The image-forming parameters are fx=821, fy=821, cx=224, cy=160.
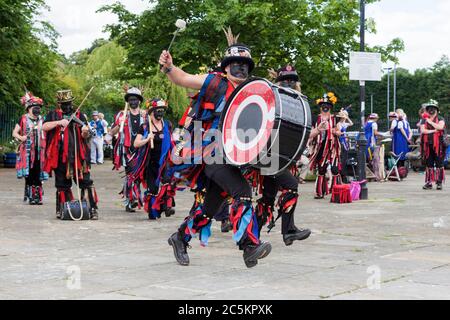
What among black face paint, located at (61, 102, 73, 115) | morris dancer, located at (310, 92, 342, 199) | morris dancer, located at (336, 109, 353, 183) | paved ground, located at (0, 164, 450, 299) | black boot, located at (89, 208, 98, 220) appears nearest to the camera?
paved ground, located at (0, 164, 450, 299)

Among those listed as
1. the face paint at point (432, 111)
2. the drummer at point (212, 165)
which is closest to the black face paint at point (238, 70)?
the drummer at point (212, 165)

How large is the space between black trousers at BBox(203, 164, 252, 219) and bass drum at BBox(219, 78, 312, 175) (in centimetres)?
12

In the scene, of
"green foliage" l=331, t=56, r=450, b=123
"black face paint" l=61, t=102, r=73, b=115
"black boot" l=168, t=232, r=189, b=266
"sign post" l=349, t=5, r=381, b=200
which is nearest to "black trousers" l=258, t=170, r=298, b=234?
"black boot" l=168, t=232, r=189, b=266

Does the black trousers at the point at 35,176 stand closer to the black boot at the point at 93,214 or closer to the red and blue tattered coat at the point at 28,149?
the red and blue tattered coat at the point at 28,149

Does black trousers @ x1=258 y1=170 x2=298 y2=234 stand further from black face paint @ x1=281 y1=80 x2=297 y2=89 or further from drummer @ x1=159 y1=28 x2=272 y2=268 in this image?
black face paint @ x1=281 y1=80 x2=297 y2=89

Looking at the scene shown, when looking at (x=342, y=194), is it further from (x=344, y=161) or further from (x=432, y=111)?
(x=432, y=111)

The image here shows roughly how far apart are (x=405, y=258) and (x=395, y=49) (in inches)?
714

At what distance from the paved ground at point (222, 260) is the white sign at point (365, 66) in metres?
3.45

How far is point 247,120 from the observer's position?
6879 millimetres

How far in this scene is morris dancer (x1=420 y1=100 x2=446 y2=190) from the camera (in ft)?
56.7

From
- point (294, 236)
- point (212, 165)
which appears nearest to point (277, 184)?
point (294, 236)

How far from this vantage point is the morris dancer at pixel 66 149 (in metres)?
11.3
